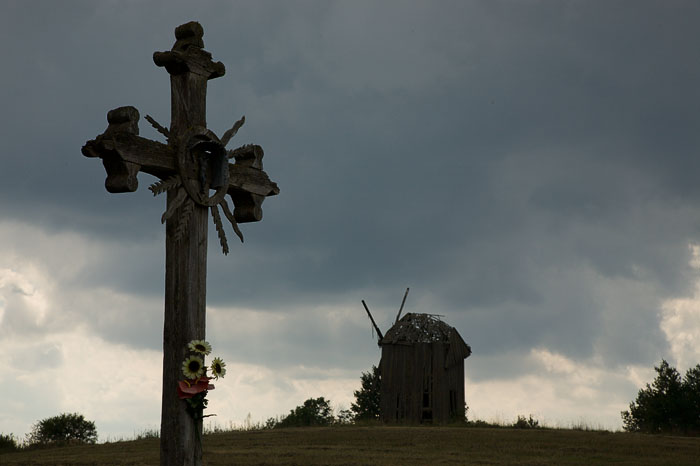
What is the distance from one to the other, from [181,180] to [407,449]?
17.0 metres

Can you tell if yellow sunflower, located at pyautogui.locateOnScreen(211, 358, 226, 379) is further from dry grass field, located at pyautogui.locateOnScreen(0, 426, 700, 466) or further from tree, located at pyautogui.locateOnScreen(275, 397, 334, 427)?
tree, located at pyautogui.locateOnScreen(275, 397, 334, 427)

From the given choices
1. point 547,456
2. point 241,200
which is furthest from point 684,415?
point 241,200

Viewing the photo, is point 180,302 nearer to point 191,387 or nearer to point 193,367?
point 193,367

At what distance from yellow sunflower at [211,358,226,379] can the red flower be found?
0.72 ft

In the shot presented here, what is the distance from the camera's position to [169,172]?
8.16 metres

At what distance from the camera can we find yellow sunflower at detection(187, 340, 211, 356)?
7832 millimetres

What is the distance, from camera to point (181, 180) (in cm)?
813

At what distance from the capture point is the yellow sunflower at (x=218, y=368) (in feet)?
26.6

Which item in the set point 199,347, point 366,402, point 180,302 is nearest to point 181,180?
point 180,302

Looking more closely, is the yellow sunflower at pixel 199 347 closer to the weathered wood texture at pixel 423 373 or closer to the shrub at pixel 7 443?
the shrub at pixel 7 443

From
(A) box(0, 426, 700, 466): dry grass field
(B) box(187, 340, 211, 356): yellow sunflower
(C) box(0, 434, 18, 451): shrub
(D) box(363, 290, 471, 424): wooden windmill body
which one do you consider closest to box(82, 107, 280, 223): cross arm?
(B) box(187, 340, 211, 356): yellow sunflower

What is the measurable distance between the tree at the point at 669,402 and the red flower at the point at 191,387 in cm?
3396

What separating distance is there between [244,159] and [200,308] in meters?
2.24

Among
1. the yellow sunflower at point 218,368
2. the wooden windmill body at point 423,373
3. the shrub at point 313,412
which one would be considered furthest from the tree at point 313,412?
the yellow sunflower at point 218,368
